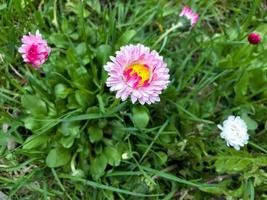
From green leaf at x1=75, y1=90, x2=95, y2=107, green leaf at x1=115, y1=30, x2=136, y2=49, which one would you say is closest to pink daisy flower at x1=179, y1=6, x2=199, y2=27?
green leaf at x1=115, y1=30, x2=136, y2=49

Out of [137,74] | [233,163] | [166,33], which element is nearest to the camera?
[137,74]

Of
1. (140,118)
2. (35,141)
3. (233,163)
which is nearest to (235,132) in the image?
(233,163)

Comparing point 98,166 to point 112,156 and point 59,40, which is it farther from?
point 59,40

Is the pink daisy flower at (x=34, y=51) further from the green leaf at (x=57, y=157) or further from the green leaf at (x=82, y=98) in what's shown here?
the green leaf at (x=57, y=157)

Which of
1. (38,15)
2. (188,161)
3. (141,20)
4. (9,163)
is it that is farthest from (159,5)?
(9,163)

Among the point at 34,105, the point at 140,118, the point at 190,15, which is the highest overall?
the point at 190,15
